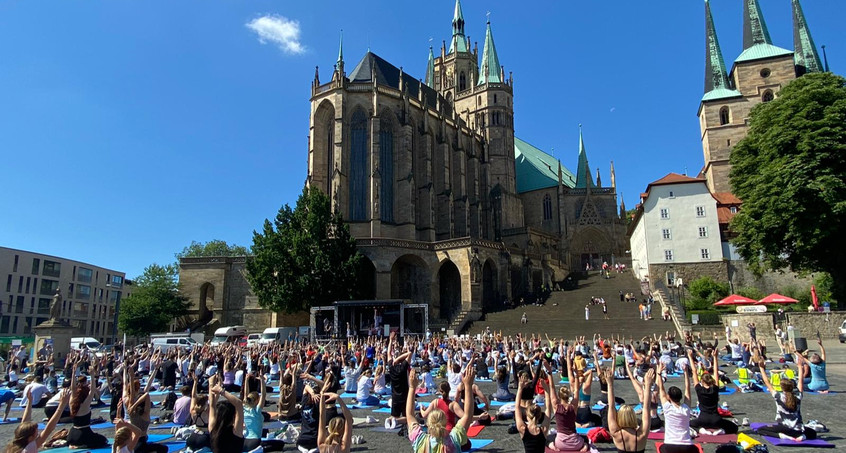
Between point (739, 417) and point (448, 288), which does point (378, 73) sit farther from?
point (739, 417)

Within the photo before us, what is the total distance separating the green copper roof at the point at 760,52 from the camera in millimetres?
54188

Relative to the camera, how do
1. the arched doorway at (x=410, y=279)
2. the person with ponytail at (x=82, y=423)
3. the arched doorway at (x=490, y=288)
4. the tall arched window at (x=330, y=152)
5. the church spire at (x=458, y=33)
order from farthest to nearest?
1. the church spire at (x=458, y=33)
2. the tall arched window at (x=330, y=152)
3. the arched doorway at (x=410, y=279)
4. the arched doorway at (x=490, y=288)
5. the person with ponytail at (x=82, y=423)

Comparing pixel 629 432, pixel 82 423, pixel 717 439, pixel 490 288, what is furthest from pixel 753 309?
pixel 82 423

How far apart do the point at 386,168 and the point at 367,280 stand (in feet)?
38.2

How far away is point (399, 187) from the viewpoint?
162 ft

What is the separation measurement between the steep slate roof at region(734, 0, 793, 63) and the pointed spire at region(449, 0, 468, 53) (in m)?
34.7

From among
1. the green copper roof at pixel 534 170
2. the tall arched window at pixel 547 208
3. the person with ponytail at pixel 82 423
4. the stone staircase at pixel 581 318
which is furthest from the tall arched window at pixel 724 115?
the person with ponytail at pixel 82 423

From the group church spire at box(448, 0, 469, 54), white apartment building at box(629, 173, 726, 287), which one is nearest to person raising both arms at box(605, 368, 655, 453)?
white apartment building at box(629, 173, 726, 287)

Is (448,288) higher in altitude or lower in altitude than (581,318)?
higher

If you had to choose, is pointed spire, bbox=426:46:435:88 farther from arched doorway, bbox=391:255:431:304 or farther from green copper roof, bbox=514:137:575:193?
arched doorway, bbox=391:255:431:304

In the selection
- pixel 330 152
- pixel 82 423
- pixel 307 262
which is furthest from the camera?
pixel 330 152

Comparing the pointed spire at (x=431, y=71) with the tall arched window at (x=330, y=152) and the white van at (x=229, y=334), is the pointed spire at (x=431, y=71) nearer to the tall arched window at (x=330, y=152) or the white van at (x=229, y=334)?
the tall arched window at (x=330, y=152)

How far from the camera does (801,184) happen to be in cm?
2905

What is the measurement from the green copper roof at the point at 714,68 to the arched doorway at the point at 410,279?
34.7m
